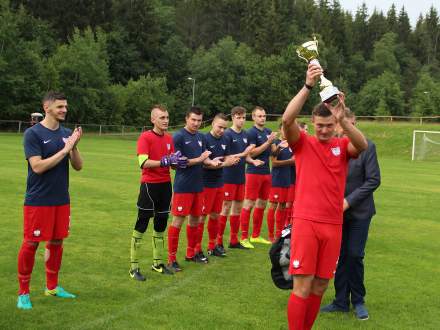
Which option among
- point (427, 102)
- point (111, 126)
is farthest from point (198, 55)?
point (427, 102)

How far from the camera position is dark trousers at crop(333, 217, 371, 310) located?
650 cm

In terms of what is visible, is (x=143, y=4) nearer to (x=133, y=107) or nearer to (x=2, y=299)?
(x=133, y=107)

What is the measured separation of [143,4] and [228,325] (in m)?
91.8

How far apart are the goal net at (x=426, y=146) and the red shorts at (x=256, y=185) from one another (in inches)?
1281

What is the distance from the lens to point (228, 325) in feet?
20.1

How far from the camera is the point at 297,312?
16.3 ft

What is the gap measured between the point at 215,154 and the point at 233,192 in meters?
0.95

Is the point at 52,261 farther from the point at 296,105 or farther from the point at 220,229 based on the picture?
the point at 296,105

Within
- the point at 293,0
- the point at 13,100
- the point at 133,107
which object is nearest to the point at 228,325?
the point at 13,100

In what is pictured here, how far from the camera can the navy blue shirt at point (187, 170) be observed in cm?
841

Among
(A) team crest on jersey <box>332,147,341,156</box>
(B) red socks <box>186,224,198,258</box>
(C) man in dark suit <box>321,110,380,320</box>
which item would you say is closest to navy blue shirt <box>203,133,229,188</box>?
(B) red socks <box>186,224,198,258</box>

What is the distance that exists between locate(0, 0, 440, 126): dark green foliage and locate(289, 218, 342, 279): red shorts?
53.4m

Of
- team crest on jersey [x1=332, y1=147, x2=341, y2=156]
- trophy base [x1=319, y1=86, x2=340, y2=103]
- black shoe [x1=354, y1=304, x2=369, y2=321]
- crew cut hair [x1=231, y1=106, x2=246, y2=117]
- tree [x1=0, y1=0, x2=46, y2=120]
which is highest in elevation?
tree [x1=0, y1=0, x2=46, y2=120]

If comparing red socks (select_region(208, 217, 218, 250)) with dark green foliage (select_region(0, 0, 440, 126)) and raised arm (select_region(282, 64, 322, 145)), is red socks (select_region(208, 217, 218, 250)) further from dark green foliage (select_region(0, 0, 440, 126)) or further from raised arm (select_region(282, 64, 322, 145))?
dark green foliage (select_region(0, 0, 440, 126))
